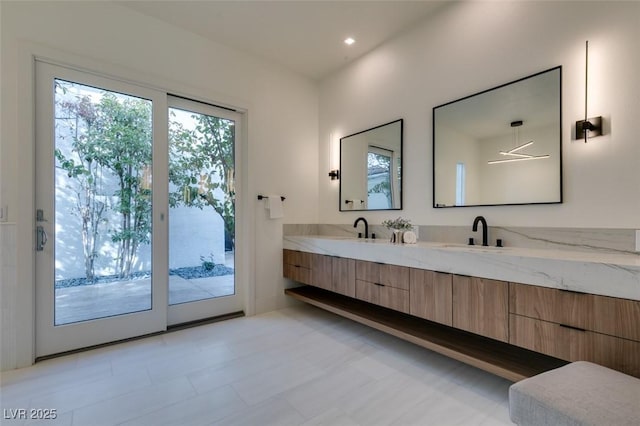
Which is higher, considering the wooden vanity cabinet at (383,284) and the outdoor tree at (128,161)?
the outdoor tree at (128,161)

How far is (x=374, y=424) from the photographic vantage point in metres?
Result: 1.55

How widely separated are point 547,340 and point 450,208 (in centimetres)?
125

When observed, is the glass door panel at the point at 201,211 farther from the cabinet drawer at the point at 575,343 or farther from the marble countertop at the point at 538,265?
the cabinet drawer at the point at 575,343

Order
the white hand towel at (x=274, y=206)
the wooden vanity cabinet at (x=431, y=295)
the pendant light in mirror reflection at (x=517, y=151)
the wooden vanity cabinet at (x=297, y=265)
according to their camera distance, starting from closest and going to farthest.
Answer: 1. the wooden vanity cabinet at (x=431, y=295)
2. the pendant light in mirror reflection at (x=517, y=151)
3. the wooden vanity cabinet at (x=297, y=265)
4. the white hand towel at (x=274, y=206)

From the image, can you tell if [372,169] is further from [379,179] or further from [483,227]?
[483,227]

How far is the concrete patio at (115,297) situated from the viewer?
7.93ft

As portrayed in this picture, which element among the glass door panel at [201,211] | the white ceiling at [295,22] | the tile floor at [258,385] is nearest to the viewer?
the tile floor at [258,385]

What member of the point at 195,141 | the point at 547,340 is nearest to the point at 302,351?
the point at 547,340

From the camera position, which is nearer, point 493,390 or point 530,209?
point 493,390

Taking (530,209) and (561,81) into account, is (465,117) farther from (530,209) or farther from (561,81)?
(530,209)

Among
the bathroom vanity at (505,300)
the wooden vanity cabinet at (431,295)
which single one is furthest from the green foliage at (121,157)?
the wooden vanity cabinet at (431,295)

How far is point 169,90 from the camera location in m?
2.87

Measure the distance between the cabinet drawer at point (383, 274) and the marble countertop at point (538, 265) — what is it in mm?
46

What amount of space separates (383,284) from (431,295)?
17.1 inches
